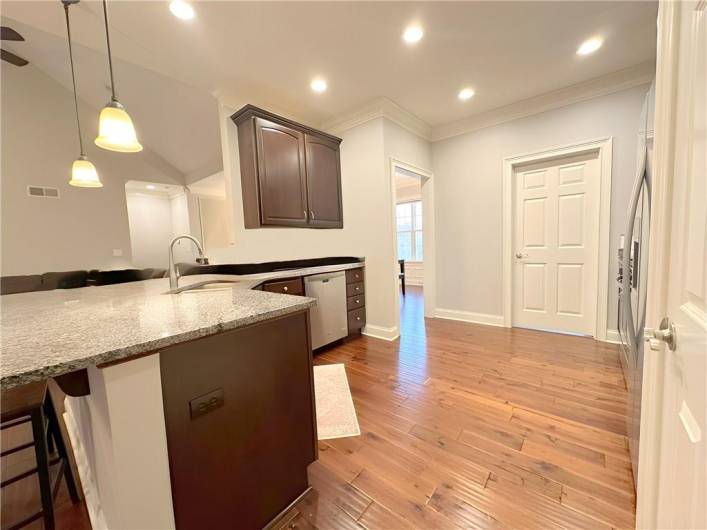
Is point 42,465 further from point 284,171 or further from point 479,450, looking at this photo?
point 284,171

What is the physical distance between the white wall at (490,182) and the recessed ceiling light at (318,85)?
70.6 inches

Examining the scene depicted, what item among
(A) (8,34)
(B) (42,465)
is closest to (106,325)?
(B) (42,465)

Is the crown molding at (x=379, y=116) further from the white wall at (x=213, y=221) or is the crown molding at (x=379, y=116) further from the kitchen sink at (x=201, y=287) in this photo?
the kitchen sink at (x=201, y=287)

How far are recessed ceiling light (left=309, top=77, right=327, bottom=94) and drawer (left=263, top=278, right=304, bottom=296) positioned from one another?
192 cm

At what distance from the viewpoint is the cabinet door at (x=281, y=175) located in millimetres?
2598

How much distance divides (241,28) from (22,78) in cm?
417

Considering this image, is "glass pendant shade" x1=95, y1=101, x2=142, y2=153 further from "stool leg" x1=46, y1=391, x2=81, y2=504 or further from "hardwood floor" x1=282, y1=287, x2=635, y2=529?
"hardwood floor" x1=282, y1=287, x2=635, y2=529

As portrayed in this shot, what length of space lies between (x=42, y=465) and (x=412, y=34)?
3044mm

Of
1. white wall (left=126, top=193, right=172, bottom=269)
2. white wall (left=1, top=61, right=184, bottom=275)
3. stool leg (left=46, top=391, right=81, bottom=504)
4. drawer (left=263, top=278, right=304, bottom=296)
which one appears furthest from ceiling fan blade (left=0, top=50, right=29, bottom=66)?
stool leg (left=46, top=391, right=81, bottom=504)

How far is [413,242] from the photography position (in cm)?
719

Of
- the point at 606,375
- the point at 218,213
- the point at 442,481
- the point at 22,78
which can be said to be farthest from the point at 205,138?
the point at 606,375

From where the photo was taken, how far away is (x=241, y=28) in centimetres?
186

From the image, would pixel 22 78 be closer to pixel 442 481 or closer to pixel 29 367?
pixel 29 367

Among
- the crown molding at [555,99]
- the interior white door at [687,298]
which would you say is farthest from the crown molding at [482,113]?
the interior white door at [687,298]
